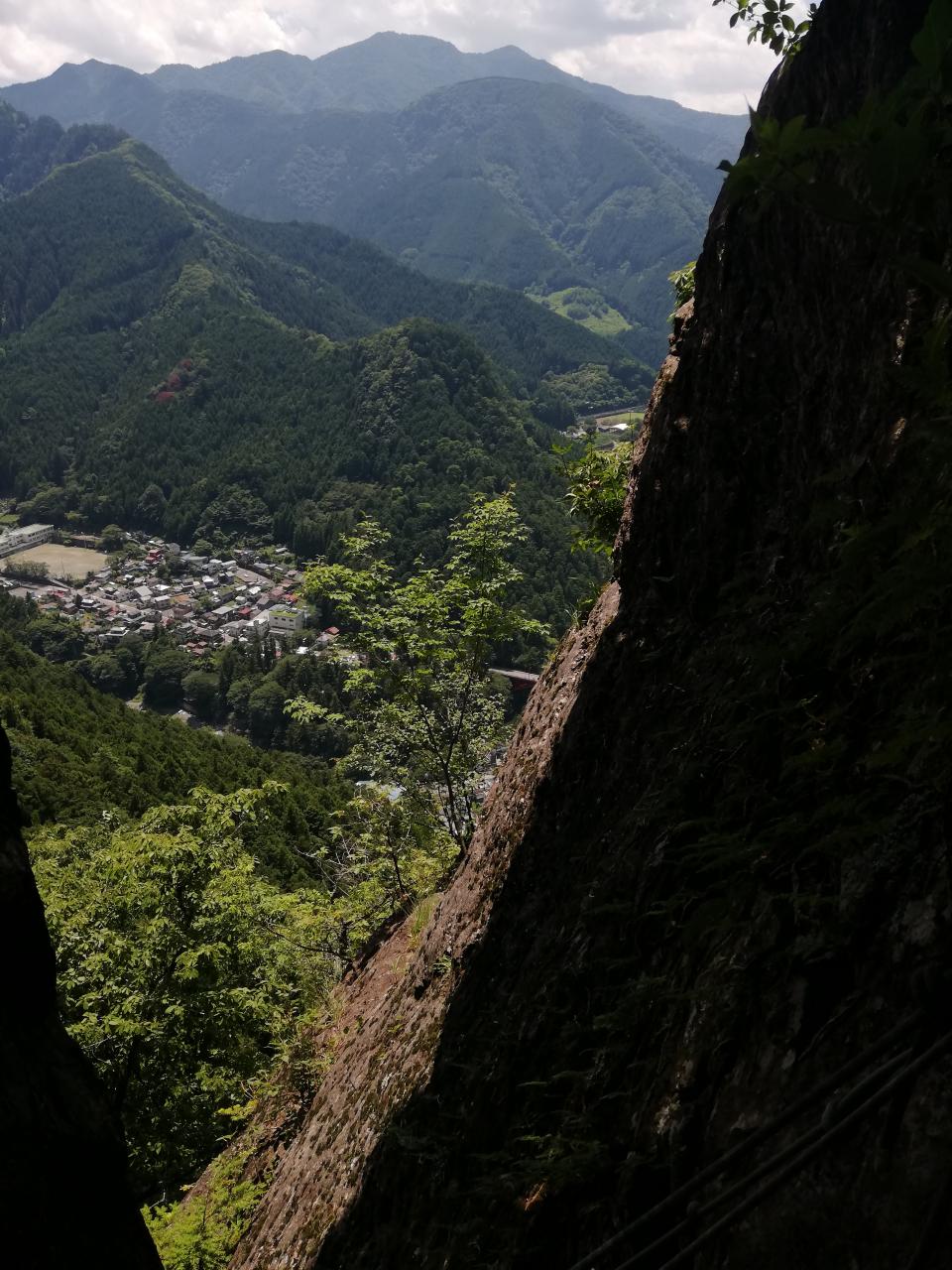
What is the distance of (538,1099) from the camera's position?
4605 millimetres

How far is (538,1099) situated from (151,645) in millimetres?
105454

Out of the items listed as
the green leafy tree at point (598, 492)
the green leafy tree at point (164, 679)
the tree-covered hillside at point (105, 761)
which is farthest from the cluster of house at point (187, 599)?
the green leafy tree at point (598, 492)

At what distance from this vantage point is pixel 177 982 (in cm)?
1320

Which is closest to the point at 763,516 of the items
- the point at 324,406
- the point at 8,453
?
the point at 324,406

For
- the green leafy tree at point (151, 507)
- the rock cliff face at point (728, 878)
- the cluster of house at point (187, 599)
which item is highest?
the rock cliff face at point (728, 878)

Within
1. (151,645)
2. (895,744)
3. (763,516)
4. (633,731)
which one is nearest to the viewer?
(895,744)

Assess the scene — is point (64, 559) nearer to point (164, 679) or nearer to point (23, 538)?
point (23, 538)

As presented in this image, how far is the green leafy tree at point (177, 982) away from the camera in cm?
1272

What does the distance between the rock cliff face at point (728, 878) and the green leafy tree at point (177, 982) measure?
14.6 ft

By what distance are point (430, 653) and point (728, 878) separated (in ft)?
29.0

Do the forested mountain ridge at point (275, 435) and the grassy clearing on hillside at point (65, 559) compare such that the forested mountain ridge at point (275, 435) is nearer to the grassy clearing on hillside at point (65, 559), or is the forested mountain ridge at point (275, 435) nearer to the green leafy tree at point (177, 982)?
the grassy clearing on hillside at point (65, 559)

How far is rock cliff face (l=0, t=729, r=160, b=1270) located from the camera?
412 centimetres

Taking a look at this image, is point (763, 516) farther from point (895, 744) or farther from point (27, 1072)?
point (27, 1072)

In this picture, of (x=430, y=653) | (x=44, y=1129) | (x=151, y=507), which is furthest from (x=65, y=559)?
(x=44, y=1129)
